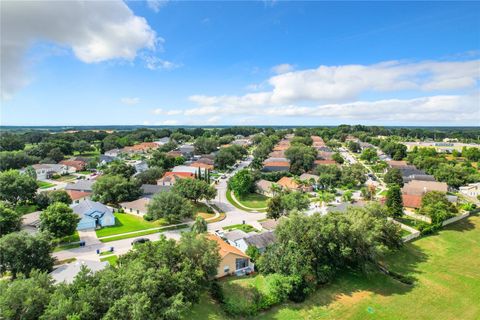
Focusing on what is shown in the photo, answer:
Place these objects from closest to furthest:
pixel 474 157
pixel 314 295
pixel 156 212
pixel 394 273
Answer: pixel 314 295, pixel 394 273, pixel 156 212, pixel 474 157

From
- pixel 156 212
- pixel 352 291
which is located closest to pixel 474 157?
pixel 352 291

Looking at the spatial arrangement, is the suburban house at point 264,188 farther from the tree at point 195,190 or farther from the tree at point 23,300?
the tree at point 23,300

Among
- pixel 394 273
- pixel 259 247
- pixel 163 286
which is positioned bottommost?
pixel 394 273

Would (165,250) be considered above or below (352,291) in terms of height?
above

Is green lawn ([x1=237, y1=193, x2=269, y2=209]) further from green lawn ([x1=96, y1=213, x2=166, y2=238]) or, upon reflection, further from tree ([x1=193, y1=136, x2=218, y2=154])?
tree ([x1=193, y1=136, x2=218, y2=154])

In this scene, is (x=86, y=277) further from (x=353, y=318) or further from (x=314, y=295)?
(x=353, y=318)

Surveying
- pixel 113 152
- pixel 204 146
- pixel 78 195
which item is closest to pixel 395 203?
pixel 78 195
